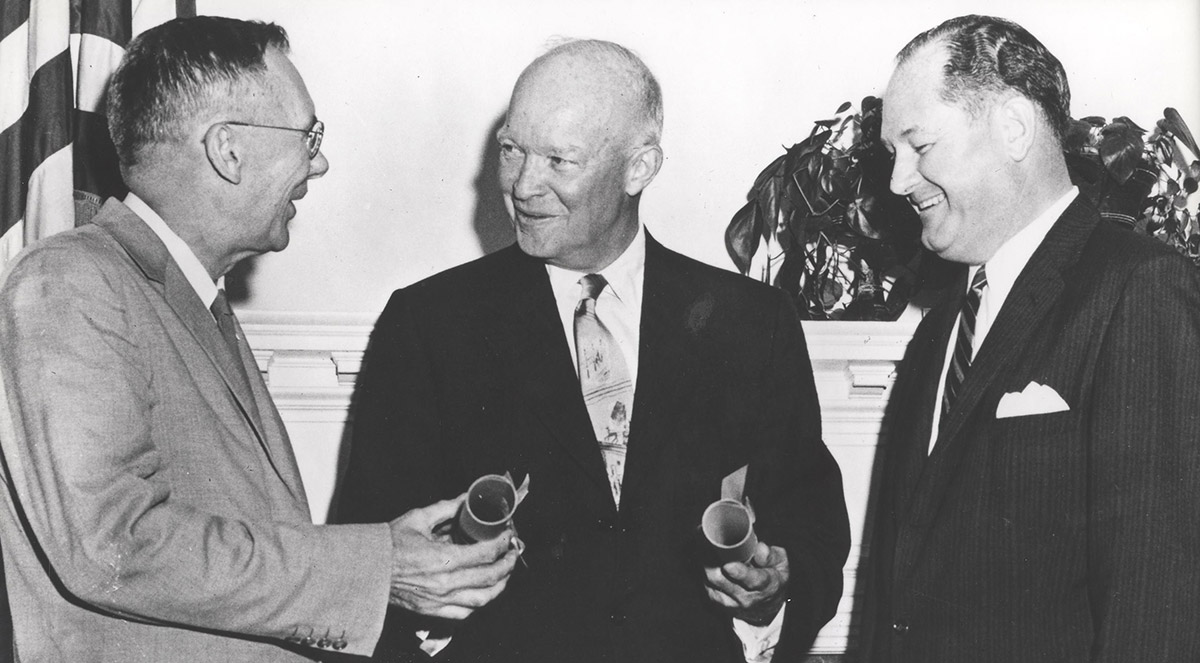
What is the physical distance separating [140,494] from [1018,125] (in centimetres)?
168

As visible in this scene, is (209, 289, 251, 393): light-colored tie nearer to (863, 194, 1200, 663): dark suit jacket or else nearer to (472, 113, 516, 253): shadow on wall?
(472, 113, 516, 253): shadow on wall

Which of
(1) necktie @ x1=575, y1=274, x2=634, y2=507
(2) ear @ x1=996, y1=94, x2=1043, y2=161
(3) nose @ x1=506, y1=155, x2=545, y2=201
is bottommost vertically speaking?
(1) necktie @ x1=575, y1=274, x2=634, y2=507

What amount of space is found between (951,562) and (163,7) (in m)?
2.27

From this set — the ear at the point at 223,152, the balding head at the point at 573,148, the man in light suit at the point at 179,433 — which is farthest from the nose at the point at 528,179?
the ear at the point at 223,152

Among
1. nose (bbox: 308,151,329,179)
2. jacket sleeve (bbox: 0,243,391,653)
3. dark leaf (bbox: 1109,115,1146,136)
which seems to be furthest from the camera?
dark leaf (bbox: 1109,115,1146,136)

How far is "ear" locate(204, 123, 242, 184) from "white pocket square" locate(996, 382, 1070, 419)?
144 cm

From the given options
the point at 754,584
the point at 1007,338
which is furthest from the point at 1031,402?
the point at 754,584

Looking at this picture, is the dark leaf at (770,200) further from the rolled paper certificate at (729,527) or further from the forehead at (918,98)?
the rolled paper certificate at (729,527)

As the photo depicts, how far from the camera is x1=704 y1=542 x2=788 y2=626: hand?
6.77ft

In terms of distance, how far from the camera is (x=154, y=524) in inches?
65.0

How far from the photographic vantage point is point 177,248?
1979 mm

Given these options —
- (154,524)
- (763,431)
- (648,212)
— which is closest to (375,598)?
(154,524)

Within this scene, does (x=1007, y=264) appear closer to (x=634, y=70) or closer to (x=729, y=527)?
(x=729, y=527)

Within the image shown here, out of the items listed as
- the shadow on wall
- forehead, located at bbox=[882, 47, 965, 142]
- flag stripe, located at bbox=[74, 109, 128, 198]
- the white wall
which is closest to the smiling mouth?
forehead, located at bbox=[882, 47, 965, 142]
